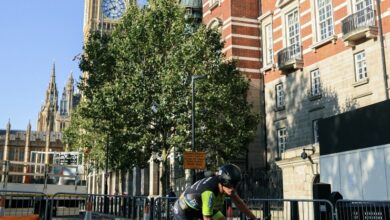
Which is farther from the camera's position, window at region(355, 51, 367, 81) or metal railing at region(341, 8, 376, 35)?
window at region(355, 51, 367, 81)

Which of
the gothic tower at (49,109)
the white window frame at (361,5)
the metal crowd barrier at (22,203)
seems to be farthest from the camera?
→ the gothic tower at (49,109)

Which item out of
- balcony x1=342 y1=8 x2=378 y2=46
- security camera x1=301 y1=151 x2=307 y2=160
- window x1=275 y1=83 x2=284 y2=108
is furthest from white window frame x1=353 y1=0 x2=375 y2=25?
window x1=275 y1=83 x2=284 y2=108

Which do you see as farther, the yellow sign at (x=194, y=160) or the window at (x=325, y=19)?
the window at (x=325, y=19)

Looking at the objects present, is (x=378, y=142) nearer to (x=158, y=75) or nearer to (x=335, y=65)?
(x=335, y=65)

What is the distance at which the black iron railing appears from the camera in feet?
99.8

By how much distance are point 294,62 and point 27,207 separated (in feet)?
65.9

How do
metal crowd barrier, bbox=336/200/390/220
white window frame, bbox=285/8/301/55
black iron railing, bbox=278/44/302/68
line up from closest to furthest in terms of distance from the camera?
metal crowd barrier, bbox=336/200/390/220 < black iron railing, bbox=278/44/302/68 < white window frame, bbox=285/8/301/55

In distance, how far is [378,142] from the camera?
611 inches

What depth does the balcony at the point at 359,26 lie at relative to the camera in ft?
79.4

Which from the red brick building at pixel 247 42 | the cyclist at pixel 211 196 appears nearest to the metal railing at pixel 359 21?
the red brick building at pixel 247 42

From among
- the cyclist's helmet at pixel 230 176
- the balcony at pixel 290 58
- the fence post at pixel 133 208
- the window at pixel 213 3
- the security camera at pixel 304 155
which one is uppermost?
the window at pixel 213 3

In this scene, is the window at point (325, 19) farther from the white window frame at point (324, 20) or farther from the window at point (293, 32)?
the window at point (293, 32)

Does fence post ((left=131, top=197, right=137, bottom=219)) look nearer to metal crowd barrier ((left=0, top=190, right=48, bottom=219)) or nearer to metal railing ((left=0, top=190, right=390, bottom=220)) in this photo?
metal railing ((left=0, top=190, right=390, bottom=220))

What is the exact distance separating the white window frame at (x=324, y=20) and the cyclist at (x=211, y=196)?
79.9ft
